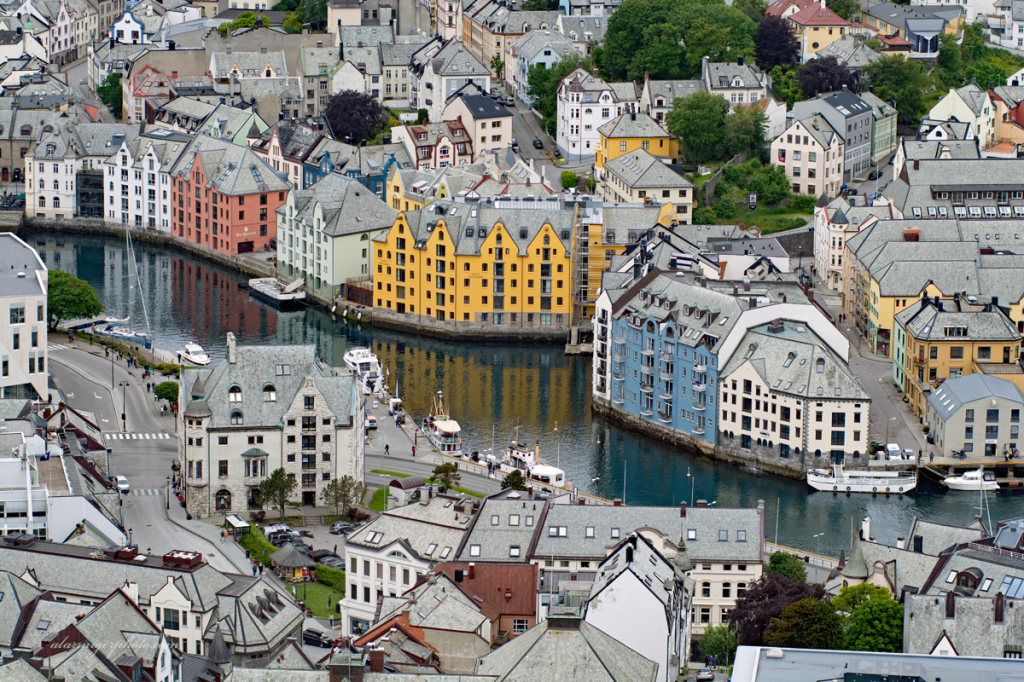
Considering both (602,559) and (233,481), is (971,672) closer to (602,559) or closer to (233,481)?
(602,559)

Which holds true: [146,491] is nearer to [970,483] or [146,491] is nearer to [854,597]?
[854,597]

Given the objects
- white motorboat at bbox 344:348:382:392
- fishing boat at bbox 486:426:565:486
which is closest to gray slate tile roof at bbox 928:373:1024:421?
fishing boat at bbox 486:426:565:486

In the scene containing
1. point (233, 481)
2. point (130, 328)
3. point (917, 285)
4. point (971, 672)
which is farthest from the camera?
point (130, 328)

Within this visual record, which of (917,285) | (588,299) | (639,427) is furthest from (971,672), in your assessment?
(588,299)

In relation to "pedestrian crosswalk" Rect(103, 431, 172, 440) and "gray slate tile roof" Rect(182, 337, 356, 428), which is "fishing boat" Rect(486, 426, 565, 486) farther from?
"pedestrian crosswalk" Rect(103, 431, 172, 440)

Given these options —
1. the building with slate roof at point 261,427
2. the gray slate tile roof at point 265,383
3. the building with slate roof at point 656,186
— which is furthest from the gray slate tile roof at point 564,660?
the building with slate roof at point 656,186

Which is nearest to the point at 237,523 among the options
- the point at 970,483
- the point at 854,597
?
the point at 854,597
